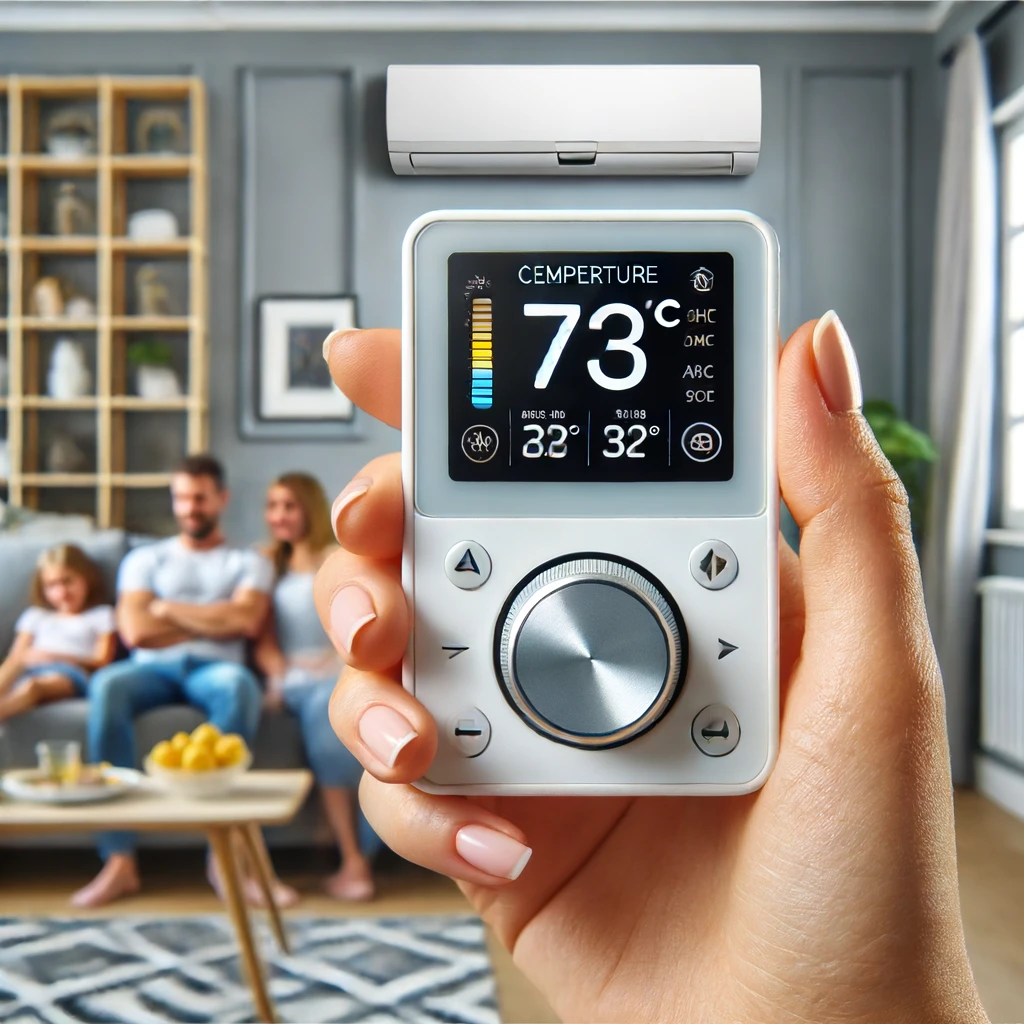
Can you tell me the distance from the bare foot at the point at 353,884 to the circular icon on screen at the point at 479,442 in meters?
1.94

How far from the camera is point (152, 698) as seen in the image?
2.29 meters

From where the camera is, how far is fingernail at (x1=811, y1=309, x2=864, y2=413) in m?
0.40

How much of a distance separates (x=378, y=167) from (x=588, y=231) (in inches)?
115

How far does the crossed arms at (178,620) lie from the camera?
232cm

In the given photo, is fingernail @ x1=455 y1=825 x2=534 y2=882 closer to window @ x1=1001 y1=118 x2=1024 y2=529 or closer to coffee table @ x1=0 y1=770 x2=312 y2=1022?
coffee table @ x1=0 y1=770 x2=312 y2=1022

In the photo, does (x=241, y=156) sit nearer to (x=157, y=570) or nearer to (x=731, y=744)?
(x=157, y=570)

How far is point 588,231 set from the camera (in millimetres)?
417

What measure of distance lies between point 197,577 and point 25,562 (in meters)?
0.46

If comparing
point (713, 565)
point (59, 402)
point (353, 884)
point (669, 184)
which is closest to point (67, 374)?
point (59, 402)

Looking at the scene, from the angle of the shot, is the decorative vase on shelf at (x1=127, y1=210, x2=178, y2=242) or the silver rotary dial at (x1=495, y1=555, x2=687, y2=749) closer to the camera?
the silver rotary dial at (x1=495, y1=555, x2=687, y2=749)

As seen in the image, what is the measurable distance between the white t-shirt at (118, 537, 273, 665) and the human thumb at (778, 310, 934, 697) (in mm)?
2098

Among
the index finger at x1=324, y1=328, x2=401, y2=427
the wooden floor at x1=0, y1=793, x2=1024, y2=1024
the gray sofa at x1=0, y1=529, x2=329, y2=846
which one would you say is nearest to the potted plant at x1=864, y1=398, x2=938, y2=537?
the wooden floor at x1=0, y1=793, x2=1024, y2=1024

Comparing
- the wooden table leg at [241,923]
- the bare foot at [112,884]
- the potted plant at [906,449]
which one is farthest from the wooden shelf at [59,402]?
the potted plant at [906,449]

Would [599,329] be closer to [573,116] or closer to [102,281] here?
[573,116]
